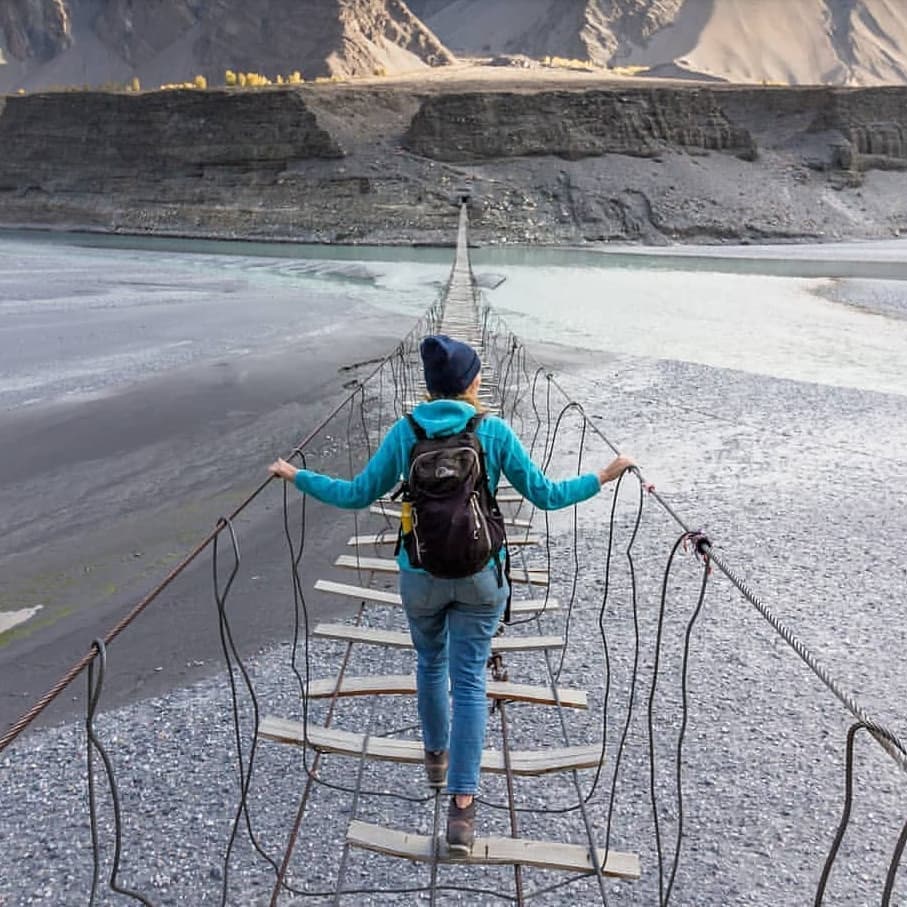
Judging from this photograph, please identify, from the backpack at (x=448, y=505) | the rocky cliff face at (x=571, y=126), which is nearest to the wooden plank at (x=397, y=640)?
the backpack at (x=448, y=505)

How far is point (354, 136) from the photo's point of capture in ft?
171

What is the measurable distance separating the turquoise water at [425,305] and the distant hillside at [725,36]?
112m

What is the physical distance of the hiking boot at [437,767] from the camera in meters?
2.65

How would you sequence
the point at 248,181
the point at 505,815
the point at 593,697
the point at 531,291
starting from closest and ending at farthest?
the point at 505,815 < the point at 593,697 < the point at 531,291 < the point at 248,181

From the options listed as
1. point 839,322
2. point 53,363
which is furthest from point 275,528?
point 839,322

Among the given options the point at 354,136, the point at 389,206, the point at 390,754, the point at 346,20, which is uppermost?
the point at 346,20

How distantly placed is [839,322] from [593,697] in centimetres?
1657

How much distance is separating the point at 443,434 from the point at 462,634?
0.55m

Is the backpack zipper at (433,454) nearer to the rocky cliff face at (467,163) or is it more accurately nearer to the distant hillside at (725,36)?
the rocky cliff face at (467,163)

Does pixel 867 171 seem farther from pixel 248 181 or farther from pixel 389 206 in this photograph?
pixel 248 181

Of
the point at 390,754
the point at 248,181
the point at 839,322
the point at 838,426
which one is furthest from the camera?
the point at 248,181

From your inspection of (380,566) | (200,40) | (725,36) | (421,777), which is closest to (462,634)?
(421,777)

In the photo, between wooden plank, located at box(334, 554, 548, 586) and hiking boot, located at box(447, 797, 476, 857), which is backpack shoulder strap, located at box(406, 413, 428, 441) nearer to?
hiking boot, located at box(447, 797, 476, 857)

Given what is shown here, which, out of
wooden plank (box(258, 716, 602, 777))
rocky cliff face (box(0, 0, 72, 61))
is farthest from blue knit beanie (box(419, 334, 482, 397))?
rocky cliff face (box(0, 0, 72, 61))
